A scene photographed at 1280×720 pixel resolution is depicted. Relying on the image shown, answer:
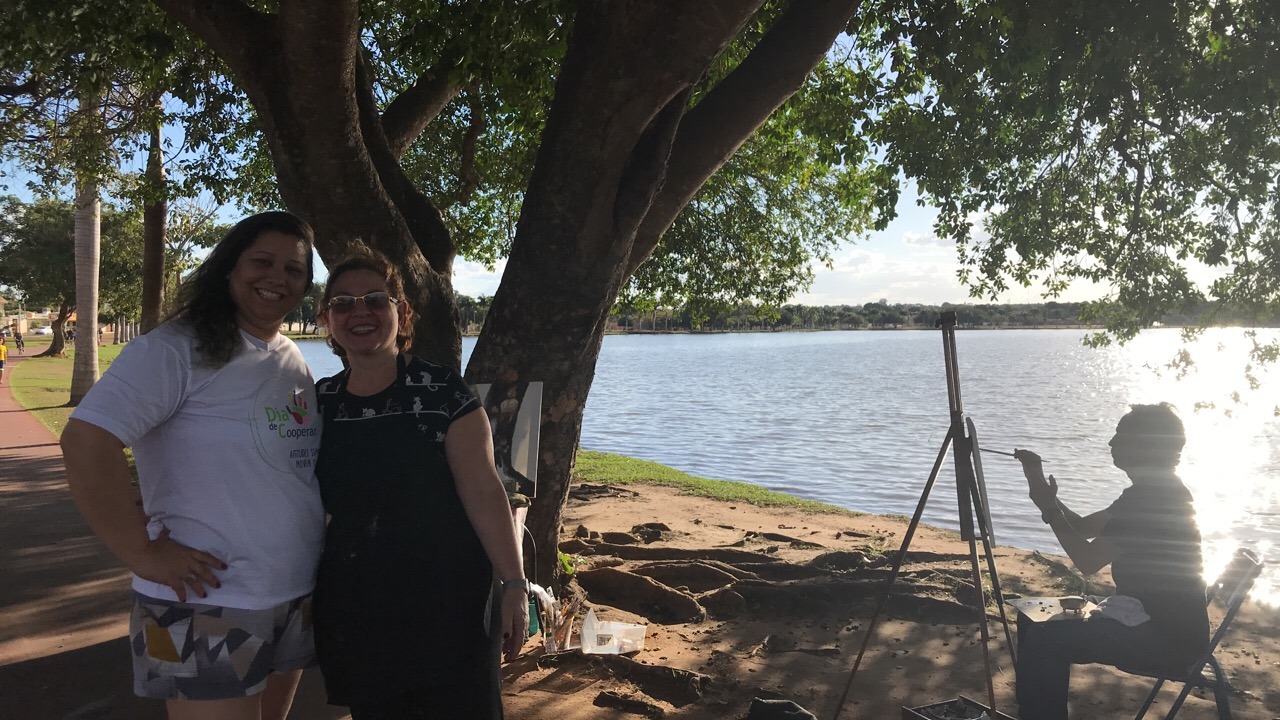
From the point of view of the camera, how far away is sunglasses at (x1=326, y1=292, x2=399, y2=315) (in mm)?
2529

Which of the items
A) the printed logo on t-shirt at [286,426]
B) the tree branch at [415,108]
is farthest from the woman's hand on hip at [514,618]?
the tree branch at [415,108]

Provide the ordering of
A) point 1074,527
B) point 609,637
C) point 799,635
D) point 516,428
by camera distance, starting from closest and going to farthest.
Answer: point 1074,527
point 516,428
point 609,637
point 799,635

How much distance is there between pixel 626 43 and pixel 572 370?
1.81 metres

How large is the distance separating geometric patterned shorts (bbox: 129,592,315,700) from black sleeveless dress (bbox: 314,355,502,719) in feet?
0.61

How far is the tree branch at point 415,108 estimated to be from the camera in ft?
21.8

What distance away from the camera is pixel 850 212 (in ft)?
45.8

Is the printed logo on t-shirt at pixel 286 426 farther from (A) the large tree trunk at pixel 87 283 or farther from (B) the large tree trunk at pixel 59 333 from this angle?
(B) the large tree trunk at pixel 59 333

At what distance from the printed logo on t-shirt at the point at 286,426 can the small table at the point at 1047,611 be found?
9.59ft

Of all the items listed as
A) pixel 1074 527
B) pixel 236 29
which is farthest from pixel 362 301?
pixel 236 29

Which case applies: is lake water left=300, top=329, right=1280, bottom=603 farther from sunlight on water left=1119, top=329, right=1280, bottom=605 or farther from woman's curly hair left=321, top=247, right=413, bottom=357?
woman's curly hair left=321, top=247, right=413, bottom=357

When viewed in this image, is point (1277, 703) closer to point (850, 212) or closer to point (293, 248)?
point (293, 248)

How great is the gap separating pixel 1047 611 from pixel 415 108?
5642mm

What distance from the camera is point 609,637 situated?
4.92 meters

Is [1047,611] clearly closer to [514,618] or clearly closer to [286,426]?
[514,618]
